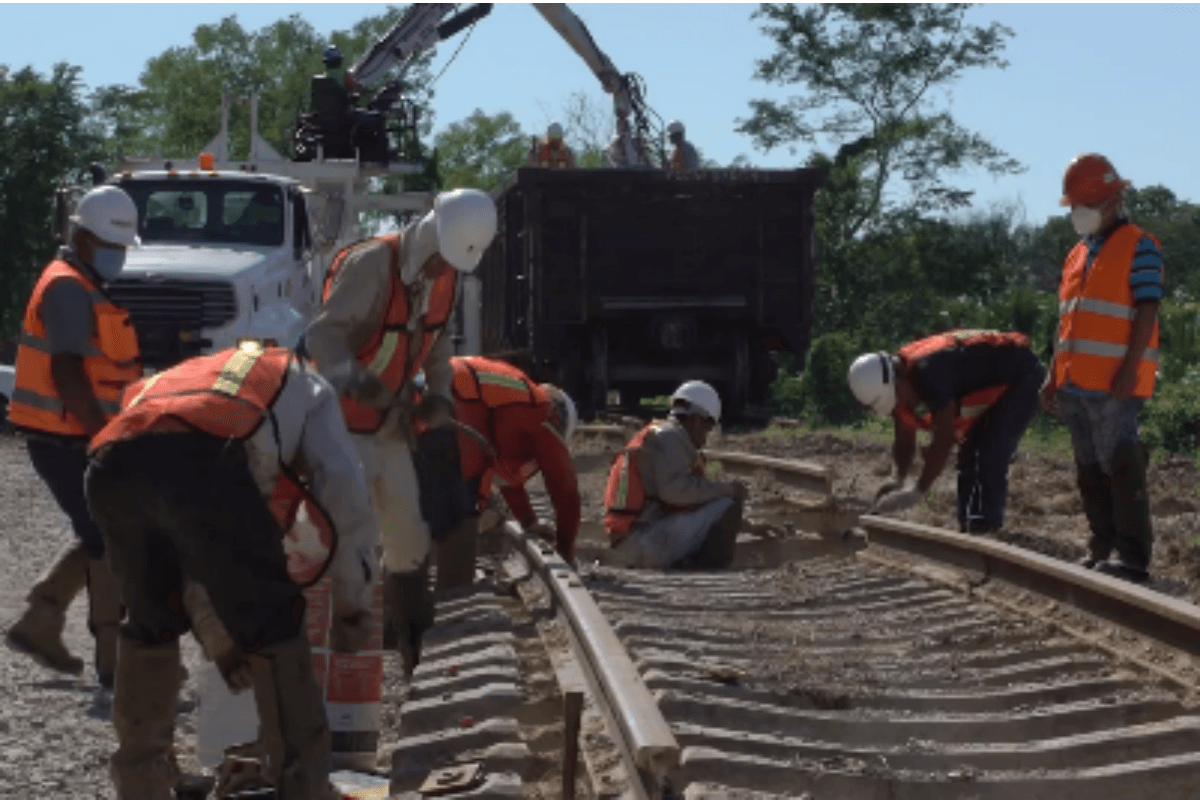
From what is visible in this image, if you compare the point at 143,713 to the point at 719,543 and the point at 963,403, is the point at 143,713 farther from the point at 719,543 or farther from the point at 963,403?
the point at 963,403

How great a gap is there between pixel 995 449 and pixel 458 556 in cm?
316

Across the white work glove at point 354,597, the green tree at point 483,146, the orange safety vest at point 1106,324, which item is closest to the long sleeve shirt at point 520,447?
the orange safety vest at point 1106,324

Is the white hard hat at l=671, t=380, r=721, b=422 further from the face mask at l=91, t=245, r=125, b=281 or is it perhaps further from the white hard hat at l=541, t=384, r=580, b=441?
the face mask at l=91, t=245, r=125, b=281

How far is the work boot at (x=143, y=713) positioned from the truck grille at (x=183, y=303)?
31.6 ft

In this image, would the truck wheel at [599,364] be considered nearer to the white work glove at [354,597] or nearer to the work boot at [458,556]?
the work boot at [458,556]

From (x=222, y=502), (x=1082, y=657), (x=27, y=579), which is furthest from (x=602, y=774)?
(x=27, y=579)

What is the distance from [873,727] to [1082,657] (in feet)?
4.44

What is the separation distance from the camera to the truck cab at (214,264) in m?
13.9

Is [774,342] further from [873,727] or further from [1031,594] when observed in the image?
[873,727]

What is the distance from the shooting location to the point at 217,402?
4.19 metres

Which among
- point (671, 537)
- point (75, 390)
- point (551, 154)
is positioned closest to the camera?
point (75, 390)

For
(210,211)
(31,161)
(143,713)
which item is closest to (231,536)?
(143,713)

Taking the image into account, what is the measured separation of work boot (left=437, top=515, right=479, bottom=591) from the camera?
8.16 meters

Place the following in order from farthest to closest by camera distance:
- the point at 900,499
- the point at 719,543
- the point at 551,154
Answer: the point at 551,154 → the point at 900,499 → the point at 719,543
